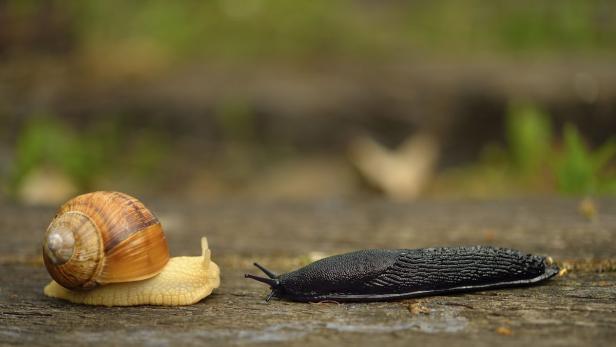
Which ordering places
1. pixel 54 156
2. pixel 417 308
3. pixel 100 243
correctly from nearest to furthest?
pixel 417 308 → pixel 100 243 → pixel 54 156

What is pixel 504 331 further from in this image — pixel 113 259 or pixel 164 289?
pixel 113 259

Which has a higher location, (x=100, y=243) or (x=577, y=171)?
(x=577, y=171)

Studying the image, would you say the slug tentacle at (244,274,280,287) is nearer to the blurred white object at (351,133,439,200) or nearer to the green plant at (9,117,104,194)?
the green plant at (9,117,104,194)

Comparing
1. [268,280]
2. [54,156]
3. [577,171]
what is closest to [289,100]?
[54,156]

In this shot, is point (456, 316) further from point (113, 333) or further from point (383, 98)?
point (383, 98)

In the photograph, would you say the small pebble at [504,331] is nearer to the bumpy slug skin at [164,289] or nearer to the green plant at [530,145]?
the bumpy slug skin at [164,289]

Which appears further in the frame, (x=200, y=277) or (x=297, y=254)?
(x=297, y=254)

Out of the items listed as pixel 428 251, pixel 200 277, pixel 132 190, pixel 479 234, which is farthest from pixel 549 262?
pixel 132 190

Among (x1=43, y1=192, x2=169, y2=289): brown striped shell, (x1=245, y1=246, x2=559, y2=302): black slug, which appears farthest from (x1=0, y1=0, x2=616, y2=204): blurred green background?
(x1=245, y1=246, x2=559, y2=302): black slug
